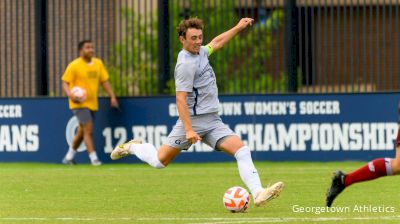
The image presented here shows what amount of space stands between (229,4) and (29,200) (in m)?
8.64

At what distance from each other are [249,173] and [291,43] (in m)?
9.36

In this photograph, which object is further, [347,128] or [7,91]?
[7,91]

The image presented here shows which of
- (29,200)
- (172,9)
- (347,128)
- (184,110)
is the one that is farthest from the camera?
(172,9)

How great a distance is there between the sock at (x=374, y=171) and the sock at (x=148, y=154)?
7.51ft

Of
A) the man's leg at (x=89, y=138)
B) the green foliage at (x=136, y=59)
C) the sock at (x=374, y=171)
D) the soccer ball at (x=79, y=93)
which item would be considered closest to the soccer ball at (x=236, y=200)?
the sock at (x=374, y=171)

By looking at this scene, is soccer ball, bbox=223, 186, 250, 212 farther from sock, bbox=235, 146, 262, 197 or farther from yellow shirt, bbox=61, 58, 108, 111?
yellow shirt, bbox=61, 58, 108, 111

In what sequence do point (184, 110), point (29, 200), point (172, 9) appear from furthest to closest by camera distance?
point (172, 9)
point (29, 200)
point (184, 110)

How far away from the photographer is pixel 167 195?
14.2 meters

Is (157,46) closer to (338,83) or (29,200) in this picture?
(338,83)

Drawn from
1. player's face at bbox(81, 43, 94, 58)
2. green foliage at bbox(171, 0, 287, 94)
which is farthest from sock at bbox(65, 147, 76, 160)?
green foliage at bbox(171, 0, 287, 94)

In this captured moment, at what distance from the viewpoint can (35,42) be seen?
22.2 meters

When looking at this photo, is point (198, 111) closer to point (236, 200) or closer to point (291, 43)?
point (236, 200)

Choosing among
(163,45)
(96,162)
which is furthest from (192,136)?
(163,45)

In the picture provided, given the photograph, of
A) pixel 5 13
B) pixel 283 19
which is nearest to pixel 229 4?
pixel 283 19
